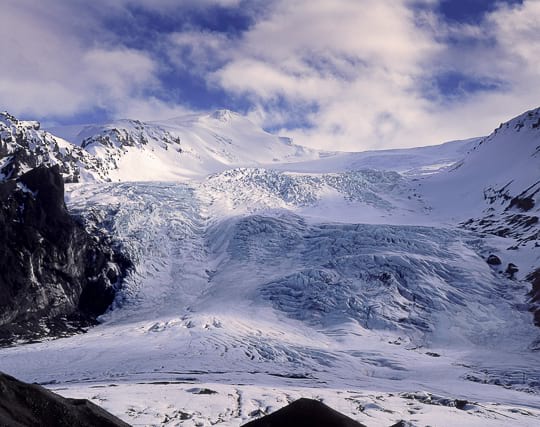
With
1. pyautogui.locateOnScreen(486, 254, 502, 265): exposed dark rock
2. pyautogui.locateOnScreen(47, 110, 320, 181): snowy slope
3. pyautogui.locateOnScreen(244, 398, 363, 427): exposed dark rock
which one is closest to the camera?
pyautogui.locateOnScreen(244, 398, 363, 427): exposed dark rock

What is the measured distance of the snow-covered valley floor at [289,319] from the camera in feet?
115

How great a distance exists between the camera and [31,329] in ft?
193

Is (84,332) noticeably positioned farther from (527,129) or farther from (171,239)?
(527,129)

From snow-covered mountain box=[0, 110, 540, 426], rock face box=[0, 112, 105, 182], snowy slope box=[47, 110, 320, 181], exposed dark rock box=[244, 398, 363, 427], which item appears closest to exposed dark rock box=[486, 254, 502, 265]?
snow-covered mountain box=[0, 110, 540, 426]

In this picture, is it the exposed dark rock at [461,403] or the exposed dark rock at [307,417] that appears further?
the exposed dark rock at [461,403]

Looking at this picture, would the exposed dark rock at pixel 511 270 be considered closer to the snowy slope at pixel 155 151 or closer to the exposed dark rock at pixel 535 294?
the exposed dark rock at pixel 535 294

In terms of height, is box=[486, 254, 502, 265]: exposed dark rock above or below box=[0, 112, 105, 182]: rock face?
below

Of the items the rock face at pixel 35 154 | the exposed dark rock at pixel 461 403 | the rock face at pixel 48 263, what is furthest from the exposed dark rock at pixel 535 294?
the rock face at pixel 35 154

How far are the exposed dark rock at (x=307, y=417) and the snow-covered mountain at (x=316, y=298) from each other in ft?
74.3

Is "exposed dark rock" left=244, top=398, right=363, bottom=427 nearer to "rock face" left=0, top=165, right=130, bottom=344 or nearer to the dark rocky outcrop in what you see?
the dark rocky outcrop

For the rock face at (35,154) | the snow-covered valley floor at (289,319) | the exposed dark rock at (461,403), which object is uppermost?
the rock face at (35,154)

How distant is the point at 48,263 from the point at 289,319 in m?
30.0

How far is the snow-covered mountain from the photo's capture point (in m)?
Answer: 36.7

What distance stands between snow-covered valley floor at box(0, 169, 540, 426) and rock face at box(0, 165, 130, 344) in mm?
3290
